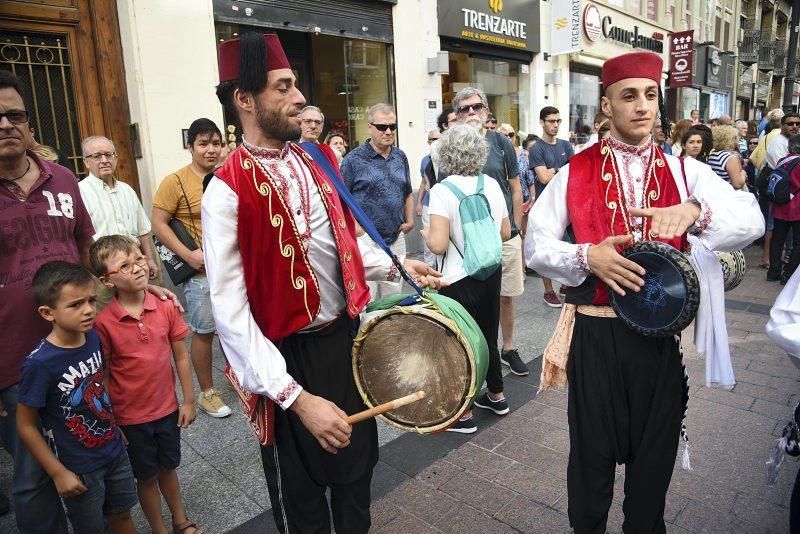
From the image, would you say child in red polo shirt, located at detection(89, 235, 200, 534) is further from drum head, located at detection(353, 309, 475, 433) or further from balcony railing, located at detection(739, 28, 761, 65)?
balcony railing, located at detection(739, 28, 761, 65)

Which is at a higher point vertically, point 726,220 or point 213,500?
point 726,220

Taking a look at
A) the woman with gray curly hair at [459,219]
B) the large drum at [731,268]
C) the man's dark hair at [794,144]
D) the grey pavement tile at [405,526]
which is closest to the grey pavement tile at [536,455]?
the woman with gray curly hair at [459,219]

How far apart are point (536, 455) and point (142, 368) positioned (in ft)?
7.28

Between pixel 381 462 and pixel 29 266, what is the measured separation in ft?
6.83

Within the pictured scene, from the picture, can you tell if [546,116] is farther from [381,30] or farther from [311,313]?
[311,313]

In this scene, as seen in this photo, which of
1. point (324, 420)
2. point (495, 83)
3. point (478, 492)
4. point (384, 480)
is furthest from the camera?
point (495, 83)

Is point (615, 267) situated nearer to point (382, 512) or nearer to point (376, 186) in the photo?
point (382, 512)

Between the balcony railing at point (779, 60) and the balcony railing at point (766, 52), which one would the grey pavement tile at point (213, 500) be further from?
the balcony railing at point (779, 60)

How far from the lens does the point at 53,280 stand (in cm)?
217

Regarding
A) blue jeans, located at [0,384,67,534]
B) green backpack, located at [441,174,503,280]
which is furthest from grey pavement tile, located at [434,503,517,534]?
blue jeans, located at [0,384,67,534]

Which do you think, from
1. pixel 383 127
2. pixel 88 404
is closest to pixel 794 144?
pixel 383 127

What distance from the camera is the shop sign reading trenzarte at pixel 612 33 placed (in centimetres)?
1437

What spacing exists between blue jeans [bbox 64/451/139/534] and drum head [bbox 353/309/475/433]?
3.64 ft

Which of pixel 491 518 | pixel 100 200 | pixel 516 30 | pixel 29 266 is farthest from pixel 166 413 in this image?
pixel 516 30
